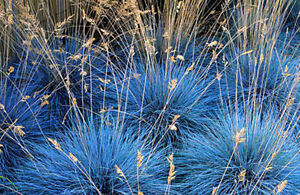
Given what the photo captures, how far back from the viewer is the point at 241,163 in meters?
1.89

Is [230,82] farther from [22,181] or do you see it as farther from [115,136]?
[22,181]

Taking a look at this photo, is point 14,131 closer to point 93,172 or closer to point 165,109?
point 93,172

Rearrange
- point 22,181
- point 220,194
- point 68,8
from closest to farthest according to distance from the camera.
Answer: point 220,194 → point 22,181 → point 68,8

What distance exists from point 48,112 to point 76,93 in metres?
0.29

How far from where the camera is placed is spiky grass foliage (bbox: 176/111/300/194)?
1825 mm

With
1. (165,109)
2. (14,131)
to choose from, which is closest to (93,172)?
(14,131)

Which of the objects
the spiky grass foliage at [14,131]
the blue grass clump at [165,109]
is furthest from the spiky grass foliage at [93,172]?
the blue grass clump at [165,109]

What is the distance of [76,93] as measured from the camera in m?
2.67

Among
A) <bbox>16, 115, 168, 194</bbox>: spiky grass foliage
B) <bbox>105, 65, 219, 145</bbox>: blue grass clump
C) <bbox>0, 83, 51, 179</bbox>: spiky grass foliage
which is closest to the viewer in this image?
<bbox>16, 115, 168, 194</bbox>: spiky grass foliage

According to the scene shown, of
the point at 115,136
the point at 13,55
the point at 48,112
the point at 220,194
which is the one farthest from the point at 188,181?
the point at 13,55

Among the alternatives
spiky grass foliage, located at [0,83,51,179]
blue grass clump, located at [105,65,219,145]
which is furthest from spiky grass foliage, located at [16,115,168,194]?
blue grass clump, located at [105,65,219,145]

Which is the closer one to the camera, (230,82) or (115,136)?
(115,136)

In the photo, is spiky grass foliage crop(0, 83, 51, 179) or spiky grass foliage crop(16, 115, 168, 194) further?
spiky grass foliage crop(0, 83, 51, 179)

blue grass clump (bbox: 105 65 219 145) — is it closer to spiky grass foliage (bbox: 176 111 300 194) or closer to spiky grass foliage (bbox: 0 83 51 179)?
spiky grass foliage (bbox: 176 111 300 194)
